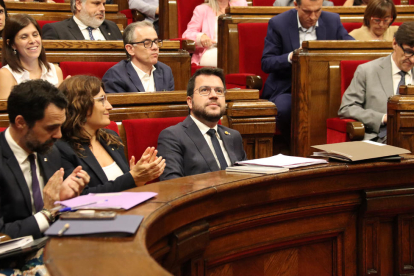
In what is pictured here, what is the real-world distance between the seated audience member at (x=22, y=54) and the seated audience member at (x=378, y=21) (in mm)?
1198

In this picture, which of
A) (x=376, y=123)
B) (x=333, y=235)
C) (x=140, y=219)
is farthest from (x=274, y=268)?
(x=376, y=123)

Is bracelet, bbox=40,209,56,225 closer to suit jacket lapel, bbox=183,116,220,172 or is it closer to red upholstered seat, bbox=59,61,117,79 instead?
suit jacket lapel, bbox=183,116,220,172

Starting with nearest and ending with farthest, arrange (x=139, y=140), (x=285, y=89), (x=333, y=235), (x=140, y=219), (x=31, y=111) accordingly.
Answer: (x=140, y=219) < (x=31, y=111) < (x=333, y=235) < (x=139, y=140) < (x=285, y=89)

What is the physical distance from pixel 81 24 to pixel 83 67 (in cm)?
41

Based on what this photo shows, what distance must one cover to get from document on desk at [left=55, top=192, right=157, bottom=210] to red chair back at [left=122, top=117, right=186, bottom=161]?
491 millimetres

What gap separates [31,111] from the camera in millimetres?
900

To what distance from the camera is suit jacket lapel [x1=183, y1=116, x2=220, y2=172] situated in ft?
4.02

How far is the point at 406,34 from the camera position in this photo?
5.23 feet

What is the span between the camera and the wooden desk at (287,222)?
0.78 meters

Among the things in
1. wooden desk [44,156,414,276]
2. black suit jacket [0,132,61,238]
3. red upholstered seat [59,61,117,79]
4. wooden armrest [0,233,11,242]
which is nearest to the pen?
wooden desk [44,156,414,276]

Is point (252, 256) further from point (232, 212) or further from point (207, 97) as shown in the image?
point (207, 97)

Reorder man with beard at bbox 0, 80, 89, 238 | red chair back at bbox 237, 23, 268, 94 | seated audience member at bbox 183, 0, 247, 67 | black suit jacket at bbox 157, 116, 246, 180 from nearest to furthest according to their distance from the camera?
man with beard at bbox 0, 80, 89, 238 < black suit jacket at bbox 157, 116, 246, 180 < red chair back at bbox 237, 23, 268, 94 < seated audience member at bbox 183, 0, 247, 67

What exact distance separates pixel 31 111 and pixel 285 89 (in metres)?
1.16

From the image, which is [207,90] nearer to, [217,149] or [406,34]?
[217,149]
